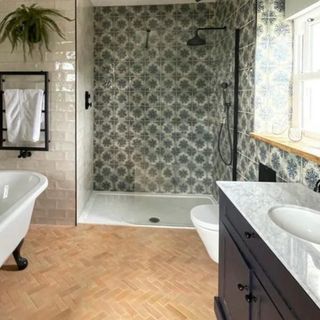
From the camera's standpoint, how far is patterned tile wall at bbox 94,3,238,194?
407 centimetres

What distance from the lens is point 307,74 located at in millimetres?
2117

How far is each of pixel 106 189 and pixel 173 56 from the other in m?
2.07

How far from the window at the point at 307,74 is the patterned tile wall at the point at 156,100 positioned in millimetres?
1644

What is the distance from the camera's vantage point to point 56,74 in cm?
319

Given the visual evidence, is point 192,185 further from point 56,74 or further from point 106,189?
point 56,74

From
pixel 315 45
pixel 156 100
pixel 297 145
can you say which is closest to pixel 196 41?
pixel 156 100

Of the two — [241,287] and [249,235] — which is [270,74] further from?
[241,287]

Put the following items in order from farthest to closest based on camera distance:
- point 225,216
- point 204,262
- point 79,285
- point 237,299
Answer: point 204,262, point 79,285, point 225,216, point 237,299

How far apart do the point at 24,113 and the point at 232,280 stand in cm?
263

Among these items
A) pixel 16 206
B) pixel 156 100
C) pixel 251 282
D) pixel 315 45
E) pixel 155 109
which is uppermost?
pixel 315 45

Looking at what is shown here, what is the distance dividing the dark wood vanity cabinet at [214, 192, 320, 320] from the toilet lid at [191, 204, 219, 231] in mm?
550

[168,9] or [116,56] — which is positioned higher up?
[168,9]

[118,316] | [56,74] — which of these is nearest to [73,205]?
[56,74]

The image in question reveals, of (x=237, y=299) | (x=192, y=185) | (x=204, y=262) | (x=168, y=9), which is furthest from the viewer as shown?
(x=192, y=185)
